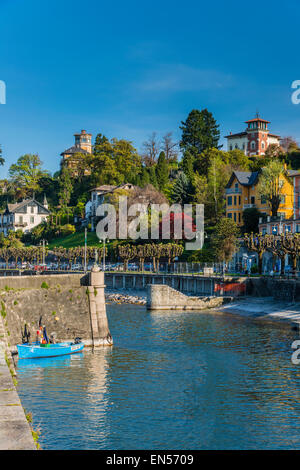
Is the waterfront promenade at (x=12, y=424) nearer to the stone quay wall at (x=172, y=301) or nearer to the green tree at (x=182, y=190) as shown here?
the stone quay wall at (x=172, y=301)

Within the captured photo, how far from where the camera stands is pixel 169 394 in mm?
28922

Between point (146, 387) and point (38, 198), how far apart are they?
151 metres

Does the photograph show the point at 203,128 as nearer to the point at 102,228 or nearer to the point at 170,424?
the point at 102,228

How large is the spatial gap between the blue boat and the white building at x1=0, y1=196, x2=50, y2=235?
129720 millimetres

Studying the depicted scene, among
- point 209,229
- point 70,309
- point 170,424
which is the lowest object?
→ point 170,424

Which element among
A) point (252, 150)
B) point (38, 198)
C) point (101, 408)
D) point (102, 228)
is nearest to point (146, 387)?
point (101, 408)

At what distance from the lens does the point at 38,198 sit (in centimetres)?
17550

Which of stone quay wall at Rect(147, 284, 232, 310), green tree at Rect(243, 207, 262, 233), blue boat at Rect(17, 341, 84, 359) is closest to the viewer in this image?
blue boat at Rect(17, 341, 84, 359)

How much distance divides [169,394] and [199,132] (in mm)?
124156

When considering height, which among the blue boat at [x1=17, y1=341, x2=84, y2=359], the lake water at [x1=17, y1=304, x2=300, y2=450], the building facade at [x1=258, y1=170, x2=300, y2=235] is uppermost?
the building facade at [x1=258, y1=170, x2=300, y2=235]

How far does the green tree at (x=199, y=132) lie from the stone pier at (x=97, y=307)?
362 ft

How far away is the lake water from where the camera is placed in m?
22.9

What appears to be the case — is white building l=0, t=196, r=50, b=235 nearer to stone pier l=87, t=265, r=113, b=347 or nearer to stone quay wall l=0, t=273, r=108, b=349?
stone quay wall l=0, t=273, r=108, b=349

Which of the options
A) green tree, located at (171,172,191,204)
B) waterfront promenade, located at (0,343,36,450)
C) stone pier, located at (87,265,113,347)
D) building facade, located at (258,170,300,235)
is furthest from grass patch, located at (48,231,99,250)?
waterfront promenade, located at (0,343,36,450)
